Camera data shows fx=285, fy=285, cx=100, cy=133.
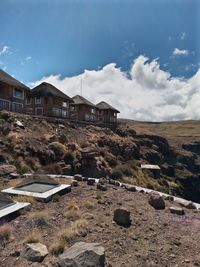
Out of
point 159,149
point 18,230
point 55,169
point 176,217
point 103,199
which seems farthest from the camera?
point 159,149

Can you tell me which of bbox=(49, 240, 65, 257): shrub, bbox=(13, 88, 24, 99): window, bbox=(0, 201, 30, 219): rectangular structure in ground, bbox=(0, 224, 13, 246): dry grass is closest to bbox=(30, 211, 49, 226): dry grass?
bbox=(0, 201, 30, 219): rectangular structure in ground

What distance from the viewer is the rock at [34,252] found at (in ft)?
22.1

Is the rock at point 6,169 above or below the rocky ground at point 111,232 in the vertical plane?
above

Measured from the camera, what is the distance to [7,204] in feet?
33.7

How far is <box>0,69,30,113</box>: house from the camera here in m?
40.8

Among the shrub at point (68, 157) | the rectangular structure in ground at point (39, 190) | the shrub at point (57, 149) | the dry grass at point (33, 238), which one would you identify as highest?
the shrub at point (57, 149)

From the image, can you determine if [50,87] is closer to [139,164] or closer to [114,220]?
[139,164]

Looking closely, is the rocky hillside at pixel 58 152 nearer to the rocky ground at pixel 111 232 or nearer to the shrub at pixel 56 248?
the rocky ground at pixel 111 232

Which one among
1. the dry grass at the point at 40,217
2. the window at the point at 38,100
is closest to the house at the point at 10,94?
the window at the point at 38,100

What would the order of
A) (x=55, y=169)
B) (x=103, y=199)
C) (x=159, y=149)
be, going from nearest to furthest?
(x=103, y=199) < (x=55, y=169) < (x=159, y=149)

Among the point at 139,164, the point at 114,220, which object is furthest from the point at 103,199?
the point at 139,164

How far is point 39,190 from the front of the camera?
1268cm

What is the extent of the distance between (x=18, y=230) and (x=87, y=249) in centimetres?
296

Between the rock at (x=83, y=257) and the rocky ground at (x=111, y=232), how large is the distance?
0.98 feet
